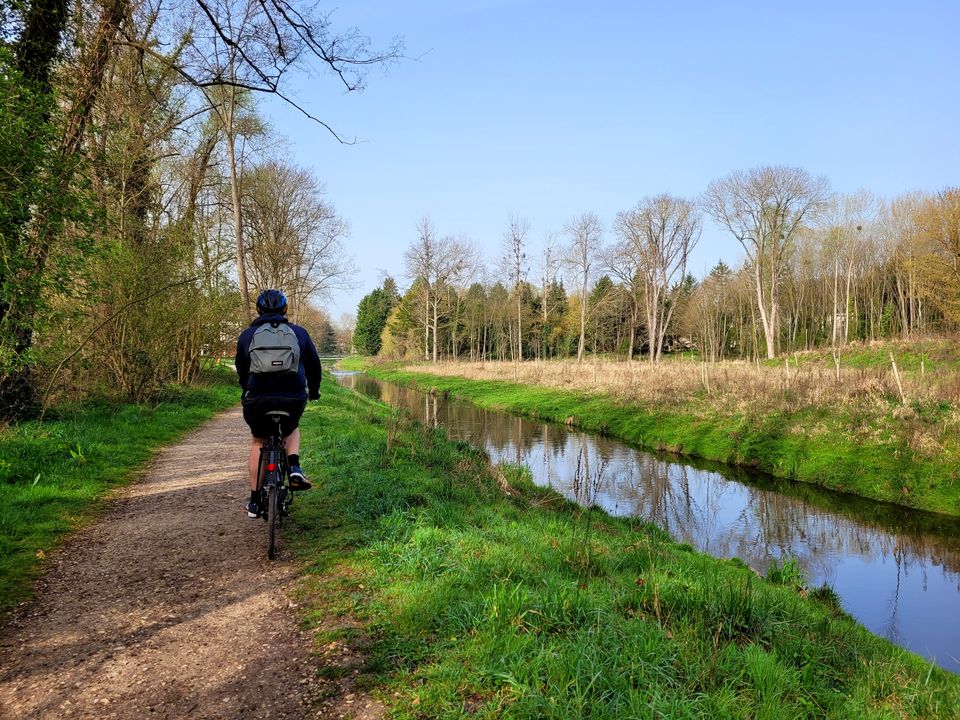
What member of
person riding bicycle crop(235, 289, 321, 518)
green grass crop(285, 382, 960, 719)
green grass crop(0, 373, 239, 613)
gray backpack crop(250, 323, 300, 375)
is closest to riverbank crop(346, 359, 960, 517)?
green grass crop(285, 382, 960, 719)

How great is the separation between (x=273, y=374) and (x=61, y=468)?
13.9 feet

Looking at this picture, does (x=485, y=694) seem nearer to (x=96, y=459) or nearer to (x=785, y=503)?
(x=96, y=459)

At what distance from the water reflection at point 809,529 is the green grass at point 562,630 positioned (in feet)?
4.60

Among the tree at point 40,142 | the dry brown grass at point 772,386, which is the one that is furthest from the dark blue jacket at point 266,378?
the dry brown grass at point 772,386

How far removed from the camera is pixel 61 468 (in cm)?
668

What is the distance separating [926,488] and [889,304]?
36171 millimetres

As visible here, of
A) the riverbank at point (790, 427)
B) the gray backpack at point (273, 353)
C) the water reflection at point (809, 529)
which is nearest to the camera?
the gray backpack at point (273, 353)

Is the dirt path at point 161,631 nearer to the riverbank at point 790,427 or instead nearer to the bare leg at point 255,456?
the bare leg at point 255,456

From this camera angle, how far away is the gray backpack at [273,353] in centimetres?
434

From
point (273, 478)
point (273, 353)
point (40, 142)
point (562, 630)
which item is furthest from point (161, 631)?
point (40, 142)

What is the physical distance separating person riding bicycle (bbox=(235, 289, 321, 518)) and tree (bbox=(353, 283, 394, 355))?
7371cm

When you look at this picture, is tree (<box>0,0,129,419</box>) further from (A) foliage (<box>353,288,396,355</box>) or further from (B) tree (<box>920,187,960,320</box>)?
(A) foliage (<box>353,288,396,355</box>)

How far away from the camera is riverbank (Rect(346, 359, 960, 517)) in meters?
11.3

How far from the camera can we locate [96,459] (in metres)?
7.42
